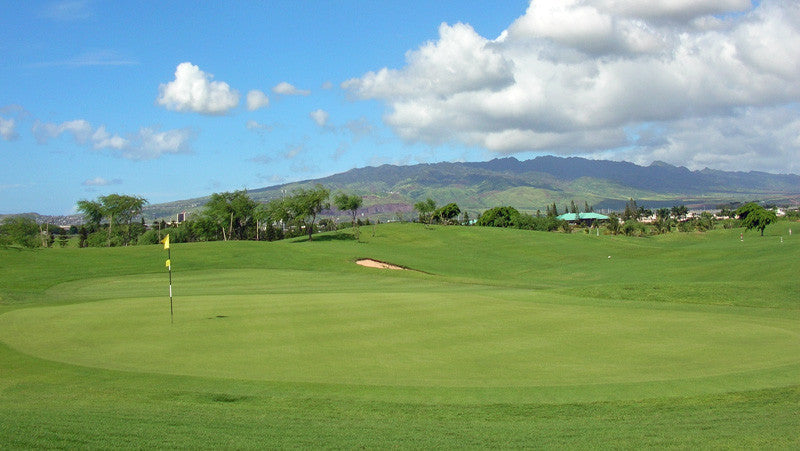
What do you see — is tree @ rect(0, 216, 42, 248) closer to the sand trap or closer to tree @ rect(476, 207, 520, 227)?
the sand trap

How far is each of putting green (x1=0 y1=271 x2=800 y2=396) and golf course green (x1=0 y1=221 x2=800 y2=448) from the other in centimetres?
9

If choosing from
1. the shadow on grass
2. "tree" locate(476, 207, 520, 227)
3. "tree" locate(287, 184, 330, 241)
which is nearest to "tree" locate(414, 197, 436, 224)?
"tree" locate(476, 207, 520, 227)

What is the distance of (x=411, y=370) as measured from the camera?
A: 15.8 metres

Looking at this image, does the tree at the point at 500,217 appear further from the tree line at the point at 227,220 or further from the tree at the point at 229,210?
the tree at the point at 229,210

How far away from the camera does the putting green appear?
51.3ft

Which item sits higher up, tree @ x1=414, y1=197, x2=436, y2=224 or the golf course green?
tree @ x1=414, y1=197, x2=436, y2=224

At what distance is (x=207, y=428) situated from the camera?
35.3 feet

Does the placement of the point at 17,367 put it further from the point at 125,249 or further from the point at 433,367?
the point at 125,249

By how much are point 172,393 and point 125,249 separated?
61.0 m

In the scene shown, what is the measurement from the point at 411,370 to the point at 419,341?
3935mm

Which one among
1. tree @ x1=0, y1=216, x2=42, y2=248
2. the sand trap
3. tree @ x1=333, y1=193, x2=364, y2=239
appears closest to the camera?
the sand trap

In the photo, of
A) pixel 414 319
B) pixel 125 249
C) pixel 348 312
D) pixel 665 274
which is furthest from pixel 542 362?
pixel 125 249

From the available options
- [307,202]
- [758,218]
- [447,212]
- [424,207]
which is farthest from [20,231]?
[758,218]

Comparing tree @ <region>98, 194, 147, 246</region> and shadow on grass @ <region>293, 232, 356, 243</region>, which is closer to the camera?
shadow on grass @ <region>293, 232, 356, 243</region>
